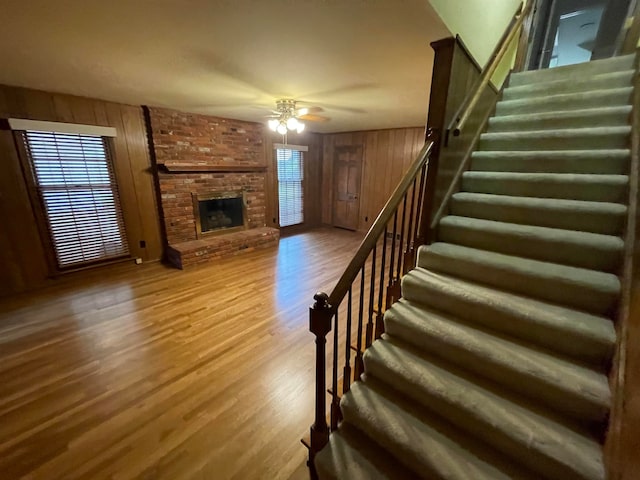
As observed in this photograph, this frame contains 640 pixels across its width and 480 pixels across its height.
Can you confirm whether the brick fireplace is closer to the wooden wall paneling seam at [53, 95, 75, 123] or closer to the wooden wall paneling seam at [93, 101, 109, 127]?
the wooden wall paneling seam at [93, 101, 109, 127]

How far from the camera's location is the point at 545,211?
1.73 metres

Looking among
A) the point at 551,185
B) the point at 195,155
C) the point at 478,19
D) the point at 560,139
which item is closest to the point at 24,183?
the point at 195,155

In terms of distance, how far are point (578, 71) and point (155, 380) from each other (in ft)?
15.4

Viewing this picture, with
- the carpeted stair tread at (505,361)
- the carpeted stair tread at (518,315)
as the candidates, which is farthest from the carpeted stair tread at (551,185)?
the carpeted stair tread at (505,361)

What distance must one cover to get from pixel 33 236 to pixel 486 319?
482cm

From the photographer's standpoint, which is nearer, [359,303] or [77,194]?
[359,303]

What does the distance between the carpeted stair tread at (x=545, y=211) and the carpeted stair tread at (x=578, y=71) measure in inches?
71.0

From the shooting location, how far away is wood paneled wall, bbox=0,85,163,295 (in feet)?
9.89

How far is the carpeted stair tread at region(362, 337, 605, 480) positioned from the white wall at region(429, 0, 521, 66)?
1955mm

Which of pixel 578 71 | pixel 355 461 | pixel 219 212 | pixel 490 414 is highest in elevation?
pixel 578 71

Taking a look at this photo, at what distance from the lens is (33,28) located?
1.62 m

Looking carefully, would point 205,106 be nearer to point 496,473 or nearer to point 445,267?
point 445,267

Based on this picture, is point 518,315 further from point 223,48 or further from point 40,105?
point 40,105

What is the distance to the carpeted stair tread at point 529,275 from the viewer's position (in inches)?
53.0
